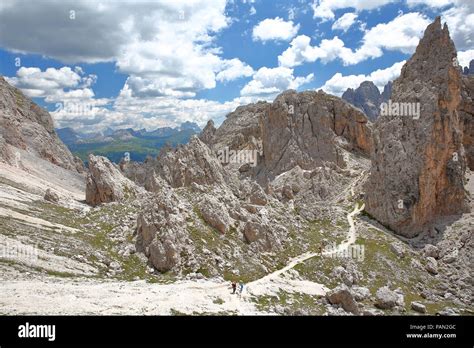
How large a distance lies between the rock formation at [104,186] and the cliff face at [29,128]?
55601mm

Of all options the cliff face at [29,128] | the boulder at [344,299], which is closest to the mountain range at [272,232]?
the boulder at [344,299]

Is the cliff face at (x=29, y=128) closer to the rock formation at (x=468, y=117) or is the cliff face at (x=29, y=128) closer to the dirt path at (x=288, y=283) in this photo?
the dirt path at (x=288, y=283)

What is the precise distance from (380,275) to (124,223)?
47.2 m

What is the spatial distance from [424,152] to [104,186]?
75.9 meters

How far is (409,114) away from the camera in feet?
304

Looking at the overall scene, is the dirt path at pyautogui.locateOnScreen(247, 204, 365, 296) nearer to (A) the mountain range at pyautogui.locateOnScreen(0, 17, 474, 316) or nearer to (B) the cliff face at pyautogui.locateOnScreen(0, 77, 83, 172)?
(A) the mountain range at pyautogui.locateOnScreen(0, 17, 474, 316)

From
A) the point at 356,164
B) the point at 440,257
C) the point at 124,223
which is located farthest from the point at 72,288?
the point at 356,164

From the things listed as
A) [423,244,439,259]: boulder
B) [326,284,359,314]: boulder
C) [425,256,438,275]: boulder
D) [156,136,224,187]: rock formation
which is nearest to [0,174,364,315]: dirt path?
[326,284,359,314]: boulder

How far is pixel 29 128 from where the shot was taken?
507ft

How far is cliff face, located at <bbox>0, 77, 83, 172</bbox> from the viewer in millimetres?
136425

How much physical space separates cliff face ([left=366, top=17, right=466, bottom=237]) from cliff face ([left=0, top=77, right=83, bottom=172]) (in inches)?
4776

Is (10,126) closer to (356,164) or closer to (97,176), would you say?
(97,176)

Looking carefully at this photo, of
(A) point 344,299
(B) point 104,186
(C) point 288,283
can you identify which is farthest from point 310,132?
(A) point 344,299

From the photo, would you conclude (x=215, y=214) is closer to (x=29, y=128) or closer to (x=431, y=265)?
(x=431, y=265)
